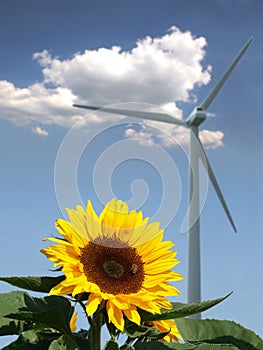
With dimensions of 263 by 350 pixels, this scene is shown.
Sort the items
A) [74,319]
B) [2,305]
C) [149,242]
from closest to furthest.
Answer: [2,305] → [149,242] → [74,319]

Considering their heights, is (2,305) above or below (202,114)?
below

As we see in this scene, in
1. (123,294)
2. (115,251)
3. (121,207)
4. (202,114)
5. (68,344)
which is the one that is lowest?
(68,344)

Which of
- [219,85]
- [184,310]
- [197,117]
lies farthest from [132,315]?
[197,117]

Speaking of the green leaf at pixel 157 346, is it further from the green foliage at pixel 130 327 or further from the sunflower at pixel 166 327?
the sunflower at pixel 166 327

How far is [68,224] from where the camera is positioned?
64.1 inches

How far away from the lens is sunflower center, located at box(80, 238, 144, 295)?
1.64 metres

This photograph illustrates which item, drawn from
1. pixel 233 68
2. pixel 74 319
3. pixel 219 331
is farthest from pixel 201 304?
pixel 233 68

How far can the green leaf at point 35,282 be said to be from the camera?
1436 millimetres

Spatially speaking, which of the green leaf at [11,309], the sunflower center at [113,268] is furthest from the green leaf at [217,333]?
the green leaf at [11,309]

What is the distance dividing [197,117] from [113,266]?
14253 millimetres

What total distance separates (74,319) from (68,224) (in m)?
0.54

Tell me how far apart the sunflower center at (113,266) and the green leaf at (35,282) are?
112 millimetres

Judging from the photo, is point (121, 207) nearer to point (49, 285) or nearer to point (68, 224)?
point (68, 224)

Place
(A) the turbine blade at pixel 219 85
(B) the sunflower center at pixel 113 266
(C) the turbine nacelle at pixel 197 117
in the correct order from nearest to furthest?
(B) the sunflower center at pixel 113 266, (A) the turbine blade at pixel 219 85, (C) the turbine nacelle at pixel 197 117
